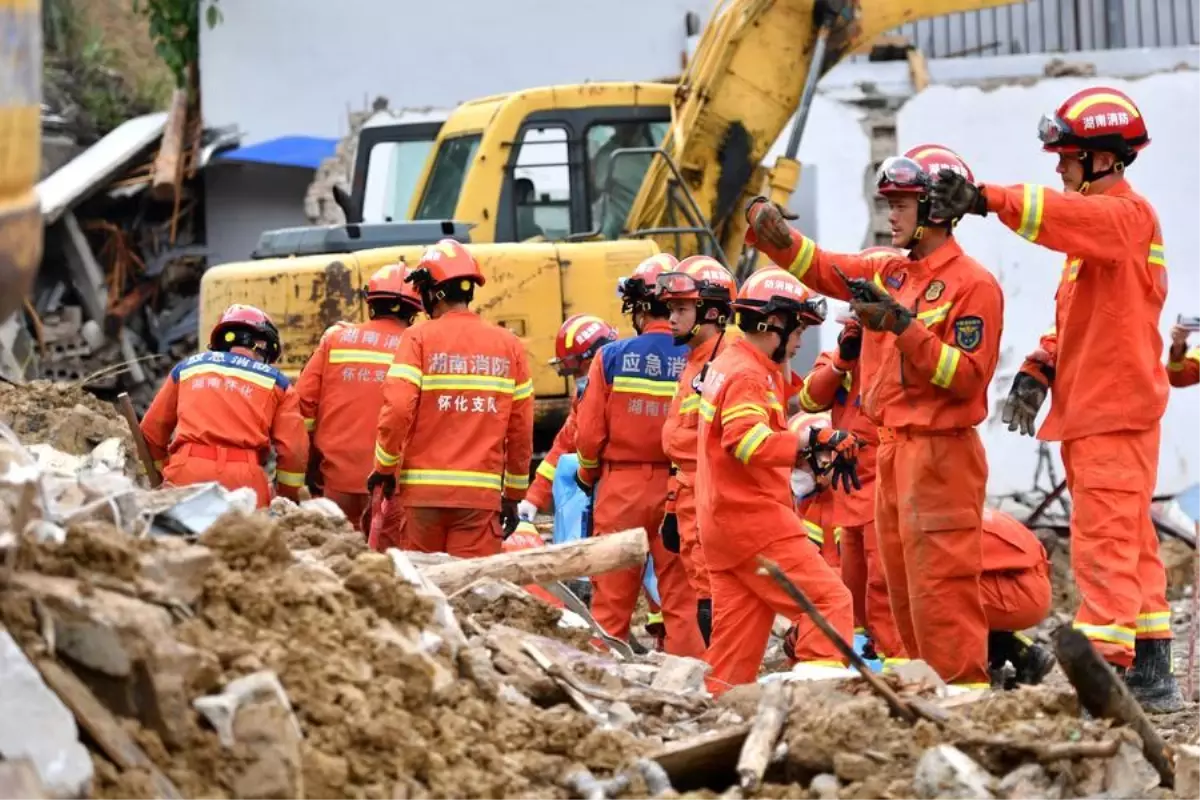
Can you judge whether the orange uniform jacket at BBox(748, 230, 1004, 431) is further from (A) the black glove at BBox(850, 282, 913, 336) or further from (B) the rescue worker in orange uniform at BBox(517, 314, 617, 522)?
(B) the rescue worker in orange uniform at BBox(517, 314, 617, 522)

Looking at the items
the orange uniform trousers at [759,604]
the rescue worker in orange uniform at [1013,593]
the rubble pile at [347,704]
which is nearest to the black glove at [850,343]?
the rescue worker in orange uniform at [1013,593]

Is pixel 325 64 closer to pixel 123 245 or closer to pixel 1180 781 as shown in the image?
pixel 123 245

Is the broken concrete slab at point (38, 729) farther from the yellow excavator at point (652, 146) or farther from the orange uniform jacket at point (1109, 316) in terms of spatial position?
the yellow excavator at point (652, 146)

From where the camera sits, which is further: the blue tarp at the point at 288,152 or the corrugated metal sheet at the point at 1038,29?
the blue tarp at the point at 288,152

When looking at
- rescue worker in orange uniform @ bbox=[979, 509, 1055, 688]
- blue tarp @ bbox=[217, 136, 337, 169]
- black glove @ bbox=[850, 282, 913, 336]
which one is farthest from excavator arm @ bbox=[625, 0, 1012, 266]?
blue tarp @ bbox=[217, 136, 337, 169]

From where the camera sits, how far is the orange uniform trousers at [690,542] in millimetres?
8641

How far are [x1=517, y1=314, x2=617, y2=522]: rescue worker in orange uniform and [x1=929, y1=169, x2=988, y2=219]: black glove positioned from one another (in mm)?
3136

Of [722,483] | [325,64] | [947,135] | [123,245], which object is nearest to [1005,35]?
[947,135]

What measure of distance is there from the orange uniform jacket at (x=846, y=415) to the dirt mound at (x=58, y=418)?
333cm

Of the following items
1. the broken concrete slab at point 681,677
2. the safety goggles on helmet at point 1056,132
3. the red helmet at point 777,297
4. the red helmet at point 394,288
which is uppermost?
the safety goggles on helmet at point 1056,132

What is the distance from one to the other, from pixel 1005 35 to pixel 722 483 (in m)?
12.5

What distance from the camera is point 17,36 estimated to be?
4.37 metres

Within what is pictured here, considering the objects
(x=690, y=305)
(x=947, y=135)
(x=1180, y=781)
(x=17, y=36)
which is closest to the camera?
(x=17, y=36)

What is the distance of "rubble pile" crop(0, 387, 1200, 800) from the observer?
4.41 metres
